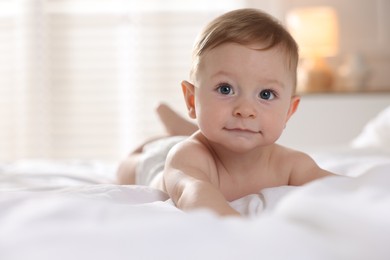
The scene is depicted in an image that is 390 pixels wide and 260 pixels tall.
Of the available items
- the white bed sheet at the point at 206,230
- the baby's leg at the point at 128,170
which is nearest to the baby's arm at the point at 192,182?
the white bed sheet at the point at 206,230

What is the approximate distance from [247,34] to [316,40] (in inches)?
122

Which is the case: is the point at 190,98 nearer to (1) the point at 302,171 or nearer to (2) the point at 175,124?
(1) the point at 302,171

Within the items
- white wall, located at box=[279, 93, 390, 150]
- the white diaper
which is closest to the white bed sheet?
the white diaper

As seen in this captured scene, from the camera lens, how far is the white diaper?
163cm

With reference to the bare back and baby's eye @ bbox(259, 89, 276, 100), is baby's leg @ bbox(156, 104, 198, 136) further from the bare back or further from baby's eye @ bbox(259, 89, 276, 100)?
baby's eye @ bbox(259, 89, 276, 100)

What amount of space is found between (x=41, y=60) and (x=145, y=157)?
3.12 m

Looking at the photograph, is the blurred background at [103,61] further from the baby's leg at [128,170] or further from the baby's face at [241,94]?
the baby's face at [241,94]

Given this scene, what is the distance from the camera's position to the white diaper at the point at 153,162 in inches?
64.1

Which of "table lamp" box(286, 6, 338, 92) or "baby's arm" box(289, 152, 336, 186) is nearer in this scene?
"baby's arm" box(289, 152, 336, 186)

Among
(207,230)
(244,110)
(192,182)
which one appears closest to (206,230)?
(207,230)

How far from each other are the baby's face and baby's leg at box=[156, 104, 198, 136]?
61 cm

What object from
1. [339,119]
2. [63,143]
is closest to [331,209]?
A: [339,119]

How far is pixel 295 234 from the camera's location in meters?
0.67

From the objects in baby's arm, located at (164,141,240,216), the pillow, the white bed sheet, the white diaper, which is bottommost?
the pillow
